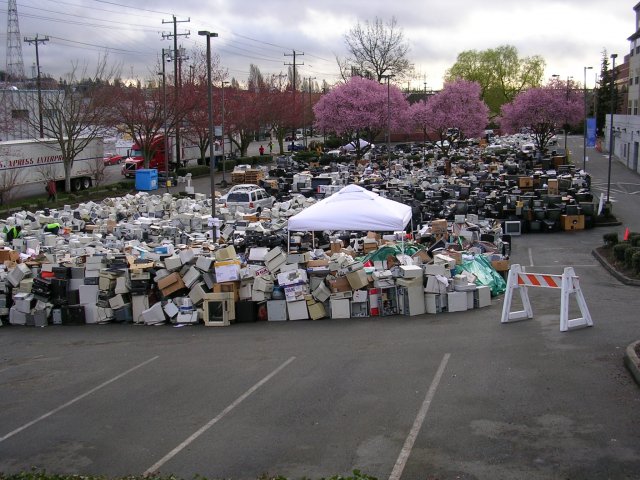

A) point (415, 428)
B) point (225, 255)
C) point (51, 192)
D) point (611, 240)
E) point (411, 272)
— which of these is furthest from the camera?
point (51, 192)

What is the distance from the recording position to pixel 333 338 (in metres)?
15.0

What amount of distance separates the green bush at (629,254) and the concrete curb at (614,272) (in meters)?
0.40

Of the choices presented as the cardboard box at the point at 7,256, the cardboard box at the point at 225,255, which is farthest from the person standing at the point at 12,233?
the cardboard box at the point at 225,255

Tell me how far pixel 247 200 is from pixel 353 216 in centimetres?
1494

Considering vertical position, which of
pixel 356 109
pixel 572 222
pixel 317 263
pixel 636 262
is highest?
pixel 356 109

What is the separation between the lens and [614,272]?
835 inches

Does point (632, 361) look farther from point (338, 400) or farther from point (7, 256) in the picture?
point (7, 256)

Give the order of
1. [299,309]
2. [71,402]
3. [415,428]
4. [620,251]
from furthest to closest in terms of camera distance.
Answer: [620,251], [299,309], [71,402], [415,428]

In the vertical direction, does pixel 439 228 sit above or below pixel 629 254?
above

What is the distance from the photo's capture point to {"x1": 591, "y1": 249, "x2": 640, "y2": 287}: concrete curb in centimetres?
1948

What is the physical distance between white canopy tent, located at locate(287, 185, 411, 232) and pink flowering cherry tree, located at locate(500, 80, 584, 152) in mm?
49455

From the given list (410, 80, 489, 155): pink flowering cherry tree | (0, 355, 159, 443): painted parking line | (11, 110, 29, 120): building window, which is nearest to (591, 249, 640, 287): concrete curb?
(0, 355, 159, 443): painted parking line

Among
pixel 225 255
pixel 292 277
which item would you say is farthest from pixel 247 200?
pixel 292 277

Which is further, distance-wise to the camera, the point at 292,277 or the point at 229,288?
the point at 229,288
